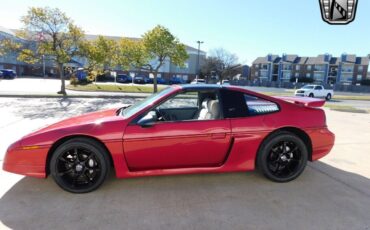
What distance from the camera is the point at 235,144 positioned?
340cm

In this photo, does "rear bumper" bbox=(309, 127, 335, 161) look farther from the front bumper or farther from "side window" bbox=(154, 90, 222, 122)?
the front bumper

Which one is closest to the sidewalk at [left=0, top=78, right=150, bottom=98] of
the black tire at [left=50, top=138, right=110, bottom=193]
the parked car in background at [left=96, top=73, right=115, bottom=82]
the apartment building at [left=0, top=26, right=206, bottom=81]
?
the black tire at [left=50, top=138, right=110, bottom=193]

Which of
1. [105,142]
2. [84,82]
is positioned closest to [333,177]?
[105,142]

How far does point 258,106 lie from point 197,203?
5.58 ft

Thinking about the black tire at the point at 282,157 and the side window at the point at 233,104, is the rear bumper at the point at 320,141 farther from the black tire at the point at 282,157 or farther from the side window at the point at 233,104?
the side window at the point at 233,104

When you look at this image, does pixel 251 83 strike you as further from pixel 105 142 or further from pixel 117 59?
pixel 105 142

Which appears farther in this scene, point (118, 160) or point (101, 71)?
point (101, 71)

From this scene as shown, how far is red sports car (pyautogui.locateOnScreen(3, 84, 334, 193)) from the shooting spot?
3085 mm

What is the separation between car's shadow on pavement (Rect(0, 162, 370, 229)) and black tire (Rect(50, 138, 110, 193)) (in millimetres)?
138

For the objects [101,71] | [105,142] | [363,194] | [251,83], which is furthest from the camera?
[251,83]

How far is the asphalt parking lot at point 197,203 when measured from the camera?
2598 millimetres

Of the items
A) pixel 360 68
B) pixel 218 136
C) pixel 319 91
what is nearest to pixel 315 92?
pixel 319 91

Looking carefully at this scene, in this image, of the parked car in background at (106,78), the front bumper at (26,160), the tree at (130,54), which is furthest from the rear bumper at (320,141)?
the parked car in background at (106,78)

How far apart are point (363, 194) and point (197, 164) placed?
2.30 m
